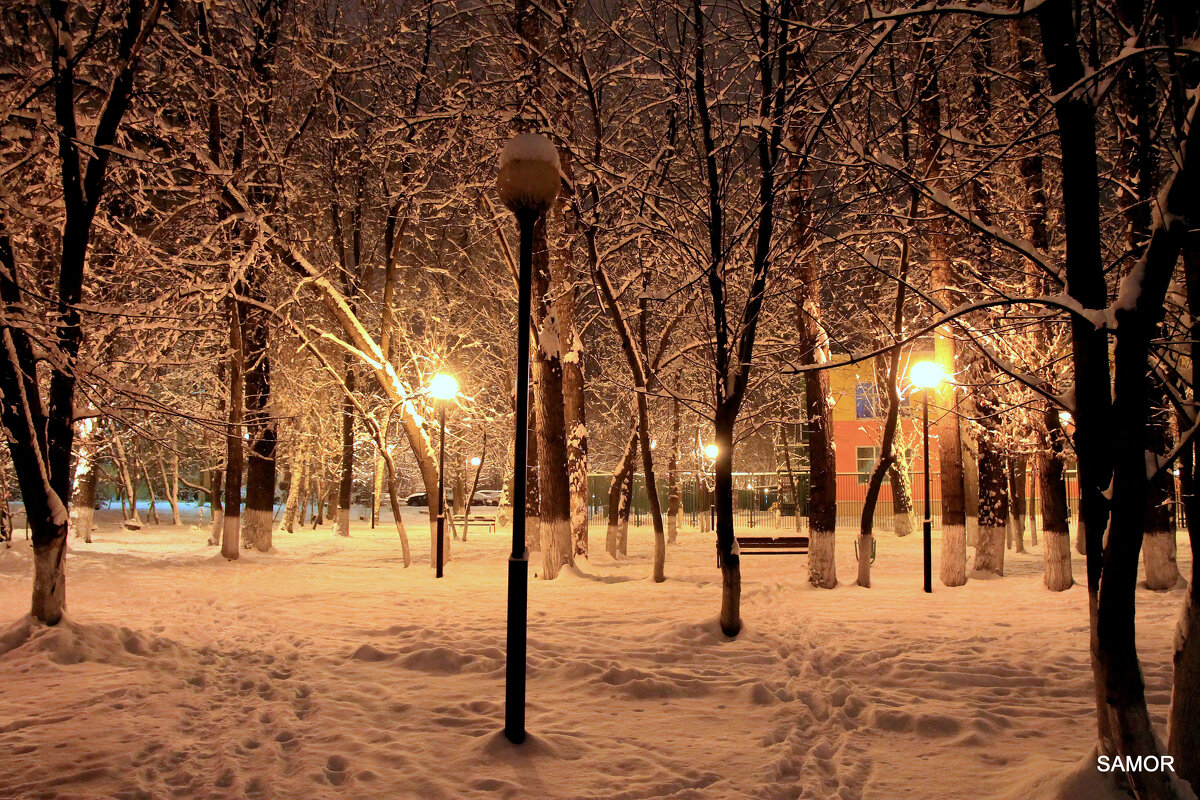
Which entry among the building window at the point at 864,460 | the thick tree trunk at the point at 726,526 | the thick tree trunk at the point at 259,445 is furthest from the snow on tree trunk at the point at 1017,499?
the thick tree trunk at the point at 259,445

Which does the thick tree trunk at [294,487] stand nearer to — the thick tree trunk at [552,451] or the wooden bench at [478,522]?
the wooden bench at [478,522]

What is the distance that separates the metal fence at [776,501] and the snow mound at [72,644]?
2561cm

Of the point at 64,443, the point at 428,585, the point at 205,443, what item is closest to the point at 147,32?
the point at 64,443

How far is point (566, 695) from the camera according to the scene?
270 inches

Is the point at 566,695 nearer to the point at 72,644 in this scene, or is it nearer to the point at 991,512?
the point at 72,644

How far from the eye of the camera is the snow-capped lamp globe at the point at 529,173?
5754mm

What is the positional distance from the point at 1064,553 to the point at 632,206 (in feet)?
27.5

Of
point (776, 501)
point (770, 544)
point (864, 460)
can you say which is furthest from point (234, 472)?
point (864, 460)

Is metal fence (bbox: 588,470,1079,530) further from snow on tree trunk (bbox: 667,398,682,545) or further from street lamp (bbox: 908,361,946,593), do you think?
street lamp (bbox: 908,361,946,593)

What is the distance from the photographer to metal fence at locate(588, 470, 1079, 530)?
3494 cm

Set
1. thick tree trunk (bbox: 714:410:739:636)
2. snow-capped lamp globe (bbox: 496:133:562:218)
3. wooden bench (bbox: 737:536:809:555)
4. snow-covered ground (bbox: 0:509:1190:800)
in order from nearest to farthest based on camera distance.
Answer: snow-covered ground (bbox: 0:509:1190:800) → snow-capped lamp globe (bbox: 496:133:562:218) → thick tree trunk (bbox: 714:410:739:636) → wooden bench (bbox: 737:536:809:555)

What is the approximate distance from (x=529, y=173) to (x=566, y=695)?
4.26 metres

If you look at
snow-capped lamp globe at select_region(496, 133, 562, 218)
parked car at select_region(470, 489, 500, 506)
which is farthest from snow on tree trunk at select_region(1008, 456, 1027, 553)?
parked car at select_region(470, 489, 500, 506)

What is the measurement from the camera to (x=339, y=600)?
11984 mm
